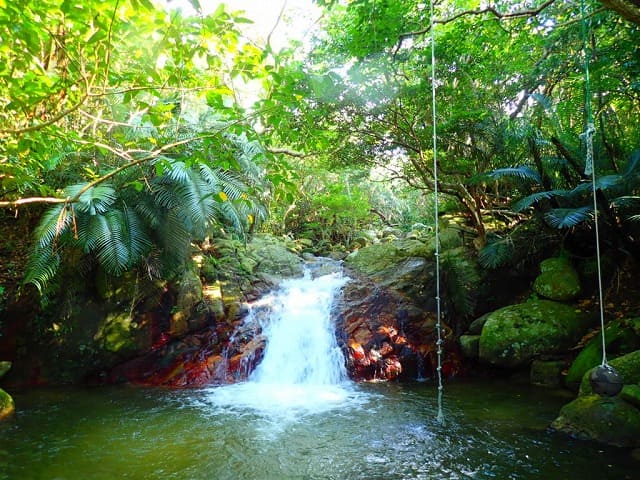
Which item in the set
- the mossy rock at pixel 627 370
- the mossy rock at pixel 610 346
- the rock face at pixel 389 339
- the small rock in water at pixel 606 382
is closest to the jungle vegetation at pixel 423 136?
the mossy rock at pixel 610 346

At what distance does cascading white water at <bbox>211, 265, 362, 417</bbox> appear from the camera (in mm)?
6332

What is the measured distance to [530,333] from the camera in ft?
23.4

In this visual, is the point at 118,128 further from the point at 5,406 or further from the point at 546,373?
the point at 546,373

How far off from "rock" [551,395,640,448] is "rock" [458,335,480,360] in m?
2.85

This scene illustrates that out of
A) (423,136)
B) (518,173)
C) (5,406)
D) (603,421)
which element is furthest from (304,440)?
(423,136)

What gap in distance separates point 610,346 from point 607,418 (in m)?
2.29

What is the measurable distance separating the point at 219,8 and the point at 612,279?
7975 millimetres

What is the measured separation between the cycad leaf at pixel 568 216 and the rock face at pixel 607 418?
101 inches

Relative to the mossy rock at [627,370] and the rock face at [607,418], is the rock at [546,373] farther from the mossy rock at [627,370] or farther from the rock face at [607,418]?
the rock face at [607,418]

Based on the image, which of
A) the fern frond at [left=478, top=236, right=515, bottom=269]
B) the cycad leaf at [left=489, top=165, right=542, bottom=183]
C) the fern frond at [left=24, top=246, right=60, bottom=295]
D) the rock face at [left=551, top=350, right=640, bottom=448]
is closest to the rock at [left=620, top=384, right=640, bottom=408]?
the rock face at [left=551, top=350, right=640, bottom=448]

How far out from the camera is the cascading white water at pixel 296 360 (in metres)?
6.33

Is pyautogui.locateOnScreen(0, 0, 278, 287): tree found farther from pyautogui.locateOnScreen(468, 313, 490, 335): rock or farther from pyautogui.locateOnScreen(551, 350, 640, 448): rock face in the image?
pyautogui.locateOnScreen(468, 313, 490, 335): rock

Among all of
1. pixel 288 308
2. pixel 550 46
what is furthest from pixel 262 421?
pixel 550 46

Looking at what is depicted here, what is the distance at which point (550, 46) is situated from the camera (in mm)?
7559
